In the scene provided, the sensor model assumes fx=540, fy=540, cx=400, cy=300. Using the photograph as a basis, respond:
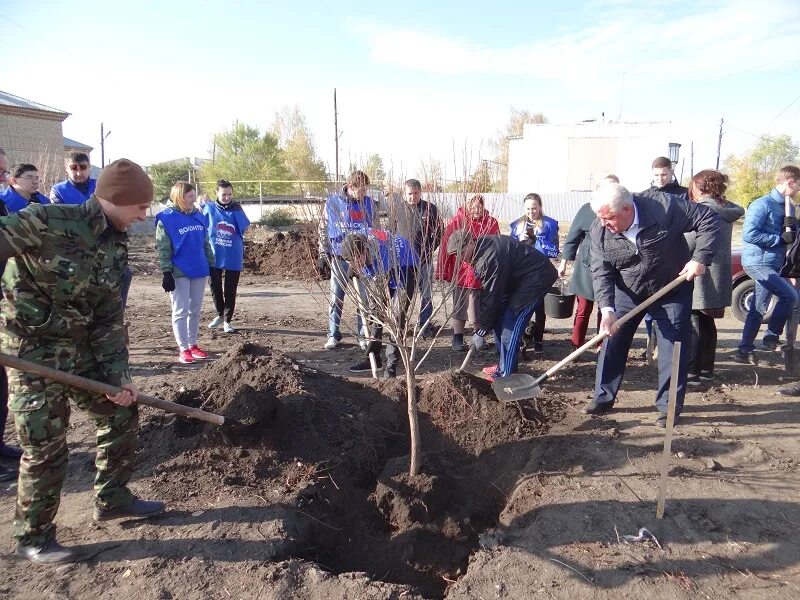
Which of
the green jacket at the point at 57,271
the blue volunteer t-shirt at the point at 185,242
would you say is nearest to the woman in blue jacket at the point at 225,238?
the blue volunteer t-shirt at the point at 185,242

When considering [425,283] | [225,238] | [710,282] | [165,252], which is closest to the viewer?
[425,283]

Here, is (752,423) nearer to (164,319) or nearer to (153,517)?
(153,517)

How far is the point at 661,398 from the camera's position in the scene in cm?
445

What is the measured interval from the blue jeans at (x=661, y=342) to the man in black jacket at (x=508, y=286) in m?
0.78

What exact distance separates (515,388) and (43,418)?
126 inches

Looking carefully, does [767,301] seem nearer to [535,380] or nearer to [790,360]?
[790,360]

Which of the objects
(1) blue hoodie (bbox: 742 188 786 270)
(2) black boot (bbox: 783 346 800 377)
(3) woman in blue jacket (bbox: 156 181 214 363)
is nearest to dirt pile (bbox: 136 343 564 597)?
(3) woman in blue jacket (bbox: 156 181 214 363)

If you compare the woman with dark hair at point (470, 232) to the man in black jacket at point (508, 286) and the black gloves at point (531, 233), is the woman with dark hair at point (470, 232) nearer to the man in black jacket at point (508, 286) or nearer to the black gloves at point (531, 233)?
the man in black jacket at point (508, 286)

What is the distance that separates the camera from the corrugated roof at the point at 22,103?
2752 centimetres

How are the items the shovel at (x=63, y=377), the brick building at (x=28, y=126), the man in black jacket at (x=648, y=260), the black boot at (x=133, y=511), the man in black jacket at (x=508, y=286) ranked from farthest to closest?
the brick building at (x=28, y=126) < the man in black jacket at (x=508, y=286) < the man in black jacket at (x=648, y=260) < the black boot at (x=133, y=511) < the shovel at (x=63, y=377)

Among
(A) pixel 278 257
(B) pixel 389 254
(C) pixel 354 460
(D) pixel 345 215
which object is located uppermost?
(D) pixel 345 215

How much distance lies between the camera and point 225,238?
7074mm

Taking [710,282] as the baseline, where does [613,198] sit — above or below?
above

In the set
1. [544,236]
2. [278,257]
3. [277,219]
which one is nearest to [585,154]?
[277,219]
